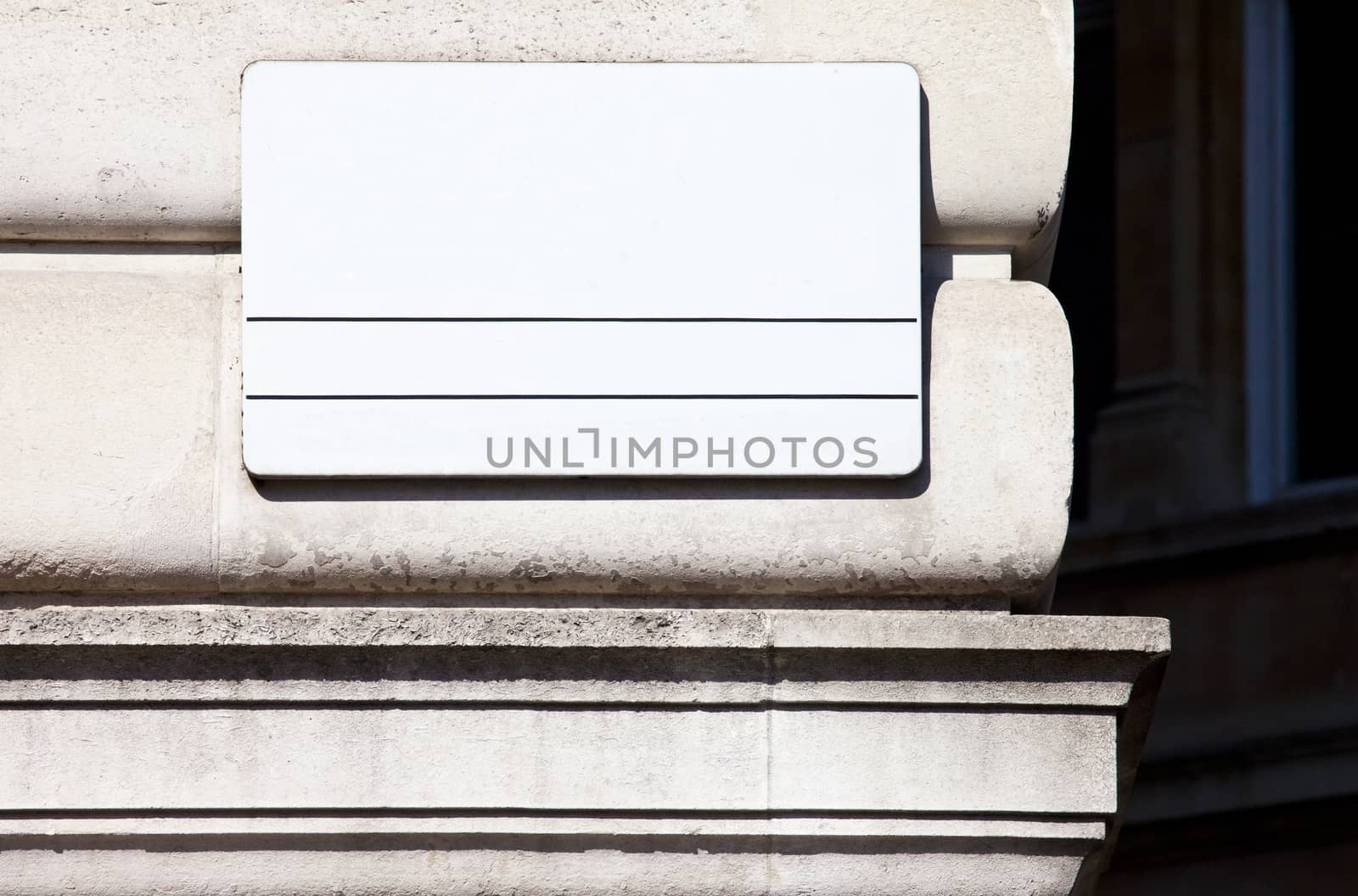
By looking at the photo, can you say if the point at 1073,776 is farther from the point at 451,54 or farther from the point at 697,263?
the point at 451,54

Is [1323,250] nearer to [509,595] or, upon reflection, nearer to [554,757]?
[509,595]

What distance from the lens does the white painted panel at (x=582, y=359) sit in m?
4.46

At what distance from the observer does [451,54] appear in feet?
15.3

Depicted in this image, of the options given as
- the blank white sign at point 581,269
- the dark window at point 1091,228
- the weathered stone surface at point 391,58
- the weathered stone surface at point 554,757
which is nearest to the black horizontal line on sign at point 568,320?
the blank white sign at point 581,269

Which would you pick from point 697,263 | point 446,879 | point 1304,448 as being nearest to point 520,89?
point 697,263

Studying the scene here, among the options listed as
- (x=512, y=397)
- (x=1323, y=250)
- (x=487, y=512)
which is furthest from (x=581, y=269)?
(x=1323, y=250)

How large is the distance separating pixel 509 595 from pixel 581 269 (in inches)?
27.6

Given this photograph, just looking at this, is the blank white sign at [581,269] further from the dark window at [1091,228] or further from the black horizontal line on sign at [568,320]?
the dark window at [1091,228]

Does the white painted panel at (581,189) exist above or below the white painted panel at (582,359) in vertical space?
above

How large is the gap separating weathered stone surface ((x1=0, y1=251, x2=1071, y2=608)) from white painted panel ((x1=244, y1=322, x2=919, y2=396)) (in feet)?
0.41

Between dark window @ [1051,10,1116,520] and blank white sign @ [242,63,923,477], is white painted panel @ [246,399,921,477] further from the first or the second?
dark window @ [1051,10,1116,520]

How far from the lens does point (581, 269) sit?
178 inches

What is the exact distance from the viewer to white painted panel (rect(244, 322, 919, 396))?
176 inches

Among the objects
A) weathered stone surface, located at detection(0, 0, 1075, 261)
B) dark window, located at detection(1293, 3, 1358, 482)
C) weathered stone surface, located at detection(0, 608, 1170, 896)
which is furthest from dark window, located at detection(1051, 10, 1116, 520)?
weathered stone surface, located at detection(0, 608, 1170, 896)
